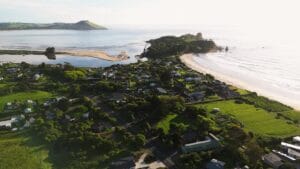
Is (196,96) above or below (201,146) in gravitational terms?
above

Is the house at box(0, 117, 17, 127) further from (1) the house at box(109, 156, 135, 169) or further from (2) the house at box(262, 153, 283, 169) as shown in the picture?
(2) the house at box(262, 153, 283, 169)

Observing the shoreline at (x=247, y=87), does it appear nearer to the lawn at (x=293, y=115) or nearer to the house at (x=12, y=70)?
the lawn at (x=293, y=115)

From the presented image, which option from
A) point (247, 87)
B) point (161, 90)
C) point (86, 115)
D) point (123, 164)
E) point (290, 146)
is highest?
point (161, 90)

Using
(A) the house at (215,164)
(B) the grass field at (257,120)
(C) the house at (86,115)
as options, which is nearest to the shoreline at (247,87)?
(B) the grass field at (257,120)

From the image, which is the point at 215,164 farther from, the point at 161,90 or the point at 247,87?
the point at 247,87

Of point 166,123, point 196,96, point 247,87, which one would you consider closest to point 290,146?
point 166,123

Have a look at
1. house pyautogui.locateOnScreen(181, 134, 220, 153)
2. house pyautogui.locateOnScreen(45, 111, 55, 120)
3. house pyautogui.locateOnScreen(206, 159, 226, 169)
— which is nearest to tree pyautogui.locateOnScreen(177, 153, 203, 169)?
house pyautogui.locateOnScreen(206, 159, 226, 169)
